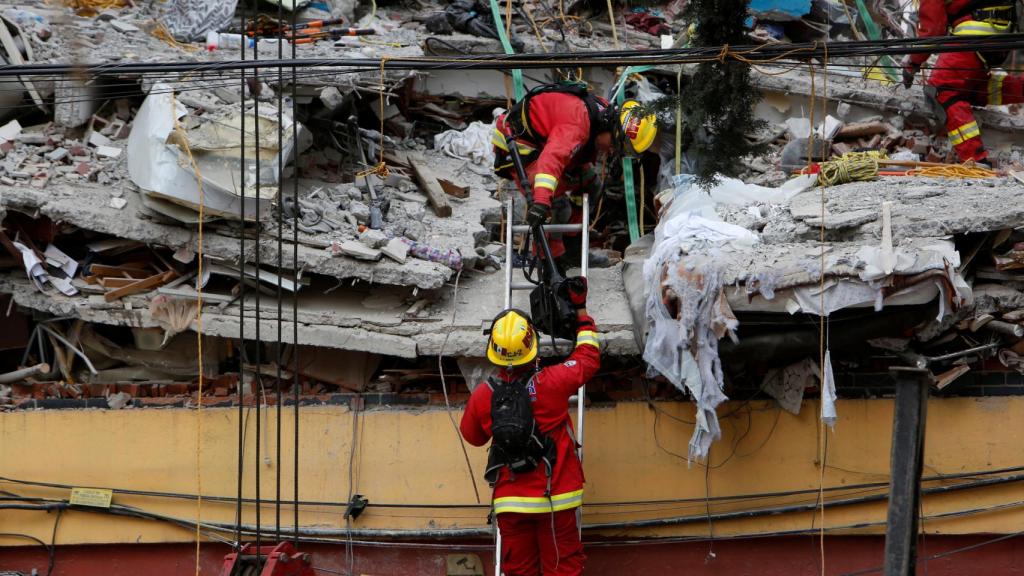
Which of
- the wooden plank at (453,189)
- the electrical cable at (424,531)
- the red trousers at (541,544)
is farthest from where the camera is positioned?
the wooden plank at (453,189)

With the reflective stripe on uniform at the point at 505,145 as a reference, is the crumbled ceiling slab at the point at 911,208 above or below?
below

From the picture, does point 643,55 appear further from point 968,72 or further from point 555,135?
point 968,72

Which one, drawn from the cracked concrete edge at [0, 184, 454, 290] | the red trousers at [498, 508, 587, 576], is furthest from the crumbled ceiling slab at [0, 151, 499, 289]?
the red trousers at [498, 508, 587, 576]

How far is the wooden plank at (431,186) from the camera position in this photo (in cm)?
908

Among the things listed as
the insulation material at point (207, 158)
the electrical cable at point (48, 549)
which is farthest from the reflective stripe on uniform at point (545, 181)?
the electrical cable at point (48, 549)

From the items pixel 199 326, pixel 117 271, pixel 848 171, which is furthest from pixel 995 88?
pixel 117 271

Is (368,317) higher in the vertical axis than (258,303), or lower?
lower

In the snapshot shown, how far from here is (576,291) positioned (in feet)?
23.4

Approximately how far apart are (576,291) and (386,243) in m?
1.67

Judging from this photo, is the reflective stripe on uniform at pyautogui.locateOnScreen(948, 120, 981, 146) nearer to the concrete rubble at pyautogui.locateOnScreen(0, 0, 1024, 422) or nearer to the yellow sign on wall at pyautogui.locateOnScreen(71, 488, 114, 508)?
the concrete rubble at pyautogui.locateOnScreen(0, 0, 1024, 422)

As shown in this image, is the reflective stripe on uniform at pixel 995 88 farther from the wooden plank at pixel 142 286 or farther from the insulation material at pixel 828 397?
the wooden plank at pixel 142 286

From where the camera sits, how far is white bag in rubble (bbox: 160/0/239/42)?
35.1 ft

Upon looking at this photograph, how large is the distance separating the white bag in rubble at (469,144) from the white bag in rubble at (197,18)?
2310mm

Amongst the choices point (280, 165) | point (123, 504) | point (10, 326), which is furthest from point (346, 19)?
point (123, 504)
